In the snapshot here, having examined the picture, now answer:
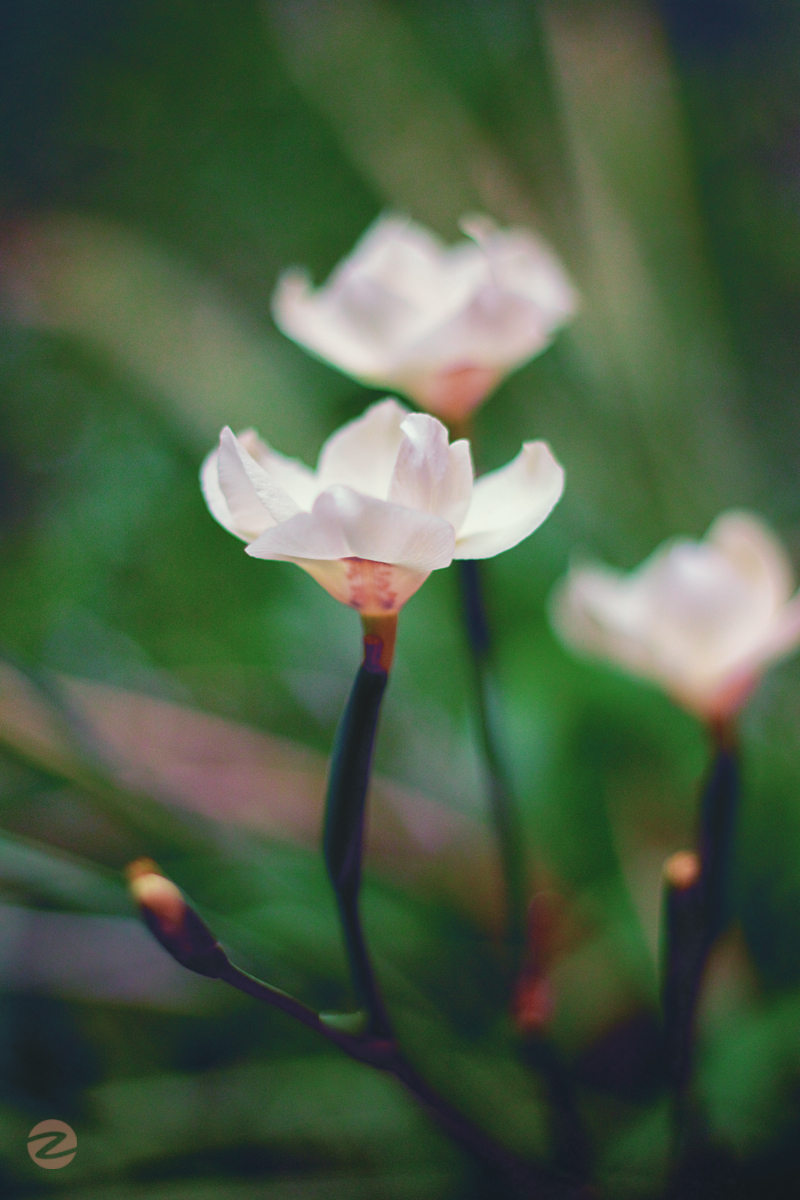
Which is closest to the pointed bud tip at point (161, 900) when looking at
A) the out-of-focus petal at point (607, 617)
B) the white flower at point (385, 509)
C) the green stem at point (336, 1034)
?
the green stem at point (336, 1034)

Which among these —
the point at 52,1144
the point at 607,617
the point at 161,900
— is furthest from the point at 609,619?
the point at 52,1144

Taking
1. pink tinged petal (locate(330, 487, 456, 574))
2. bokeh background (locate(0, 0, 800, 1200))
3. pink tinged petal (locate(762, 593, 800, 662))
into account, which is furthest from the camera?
bokeh background (locate(0, 0, 800, 1200))

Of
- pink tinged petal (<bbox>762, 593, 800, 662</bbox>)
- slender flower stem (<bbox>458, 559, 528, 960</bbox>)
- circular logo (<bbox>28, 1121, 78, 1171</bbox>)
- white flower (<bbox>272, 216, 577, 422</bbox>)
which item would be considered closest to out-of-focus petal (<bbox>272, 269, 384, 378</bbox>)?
white flower (<bbox>272, 216, 577, 422</bbox>)

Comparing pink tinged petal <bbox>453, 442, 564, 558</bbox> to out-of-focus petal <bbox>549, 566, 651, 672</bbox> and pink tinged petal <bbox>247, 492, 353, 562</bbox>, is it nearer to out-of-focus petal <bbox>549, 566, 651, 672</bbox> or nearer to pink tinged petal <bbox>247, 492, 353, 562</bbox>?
pink tinged petal <bbox>247, 492, 353, 562</bbox>

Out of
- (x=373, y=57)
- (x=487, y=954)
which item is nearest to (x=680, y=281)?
(x=373, y=57)

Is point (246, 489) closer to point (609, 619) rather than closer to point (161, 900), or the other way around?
point (161, 900)

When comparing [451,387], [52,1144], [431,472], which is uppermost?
[451,387]

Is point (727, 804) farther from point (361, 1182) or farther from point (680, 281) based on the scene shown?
point (680, 281)
